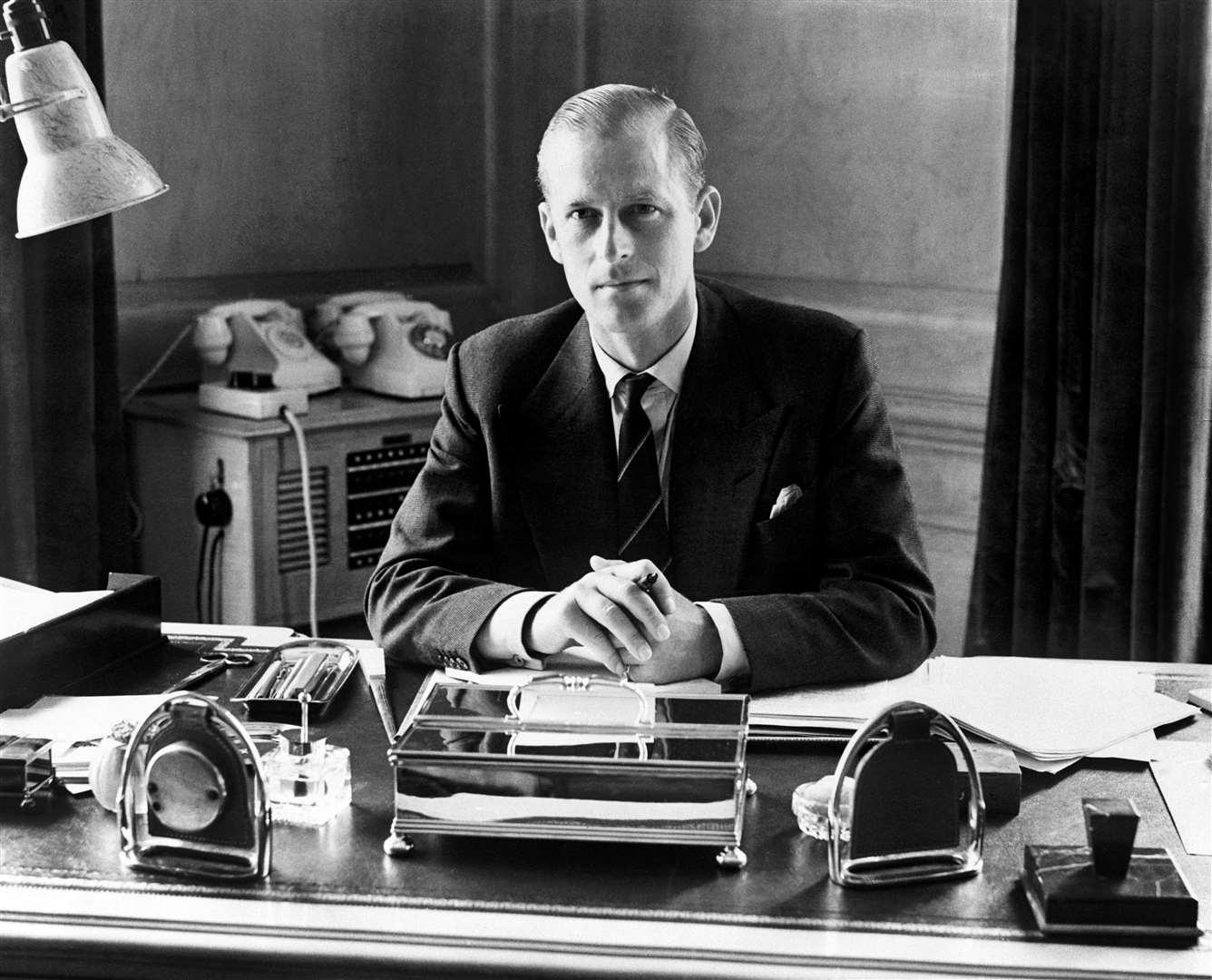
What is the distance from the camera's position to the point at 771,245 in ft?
12.6

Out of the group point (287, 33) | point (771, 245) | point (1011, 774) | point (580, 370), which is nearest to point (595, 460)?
point (580, 370)

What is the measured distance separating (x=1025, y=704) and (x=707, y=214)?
819 mm

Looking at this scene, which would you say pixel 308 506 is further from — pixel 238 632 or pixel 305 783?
pixel 305 783

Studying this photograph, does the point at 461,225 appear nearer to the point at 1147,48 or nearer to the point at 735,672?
the point at 1147,48

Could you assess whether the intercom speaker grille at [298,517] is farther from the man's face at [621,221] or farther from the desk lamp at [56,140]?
the desk lamp at [56,140]

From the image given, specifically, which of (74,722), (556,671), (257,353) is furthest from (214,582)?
(556,671)

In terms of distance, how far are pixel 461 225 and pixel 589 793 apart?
10.8ft

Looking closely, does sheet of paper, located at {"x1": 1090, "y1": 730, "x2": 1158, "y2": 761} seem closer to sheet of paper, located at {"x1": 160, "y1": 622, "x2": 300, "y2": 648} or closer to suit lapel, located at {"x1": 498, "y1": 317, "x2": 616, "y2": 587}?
suit lapel, located at {"x1": 498, "y1": 317, "x2": 616, "y2": 587}

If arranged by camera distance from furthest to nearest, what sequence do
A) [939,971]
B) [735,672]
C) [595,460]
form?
1. [595,460]
2. [735,672]
3. [939,971]

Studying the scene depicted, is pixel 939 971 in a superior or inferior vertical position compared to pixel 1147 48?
inferior

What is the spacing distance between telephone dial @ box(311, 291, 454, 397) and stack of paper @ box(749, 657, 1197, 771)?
7.18 ft

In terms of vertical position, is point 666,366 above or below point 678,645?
above

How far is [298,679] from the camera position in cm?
159

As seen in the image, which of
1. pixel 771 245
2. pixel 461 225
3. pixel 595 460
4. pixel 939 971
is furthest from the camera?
pixel 461 225
